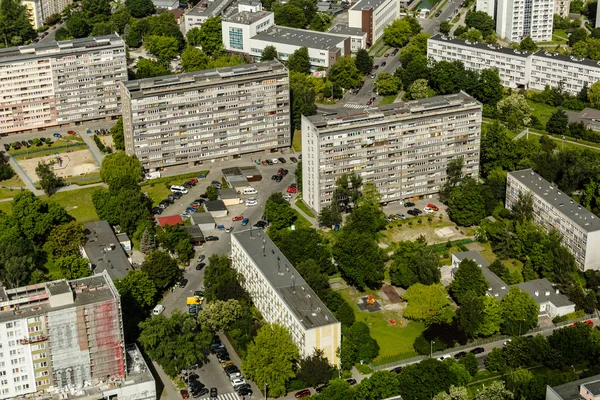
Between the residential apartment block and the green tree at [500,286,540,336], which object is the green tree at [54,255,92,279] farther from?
the green tree at [500,286,540,336]

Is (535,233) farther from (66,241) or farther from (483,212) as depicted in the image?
(66,241)

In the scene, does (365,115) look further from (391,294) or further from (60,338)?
(60,338)

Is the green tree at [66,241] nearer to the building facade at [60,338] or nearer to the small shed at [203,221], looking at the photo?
the small shed at [203,221]

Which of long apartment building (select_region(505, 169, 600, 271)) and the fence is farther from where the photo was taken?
long apartment building (select_region(505, 169, 600, 271))

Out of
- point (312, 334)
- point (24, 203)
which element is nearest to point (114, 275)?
point (24, 203)

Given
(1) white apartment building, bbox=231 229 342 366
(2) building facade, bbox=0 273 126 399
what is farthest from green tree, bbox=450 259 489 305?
(2) building facade, bbox=0 273 126 399

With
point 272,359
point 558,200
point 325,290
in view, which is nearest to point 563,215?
point 558,200
